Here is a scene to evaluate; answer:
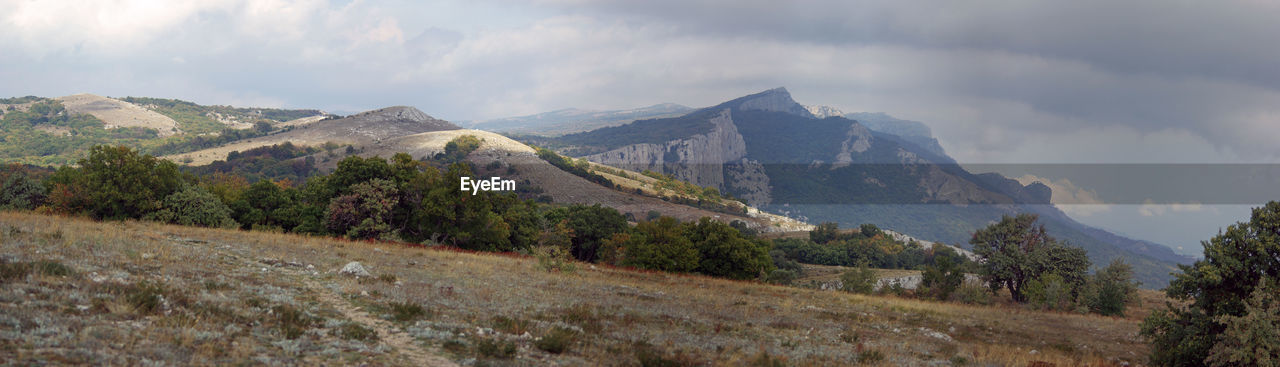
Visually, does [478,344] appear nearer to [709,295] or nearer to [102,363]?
[102,363]

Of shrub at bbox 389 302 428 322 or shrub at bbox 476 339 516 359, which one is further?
shrub at bbox 389 302 428 322

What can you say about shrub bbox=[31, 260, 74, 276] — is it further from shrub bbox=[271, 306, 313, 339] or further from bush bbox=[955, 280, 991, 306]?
bush bbox=[955, 280, 991, 306]

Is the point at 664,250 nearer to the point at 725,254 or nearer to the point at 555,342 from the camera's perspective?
the point at 725,254

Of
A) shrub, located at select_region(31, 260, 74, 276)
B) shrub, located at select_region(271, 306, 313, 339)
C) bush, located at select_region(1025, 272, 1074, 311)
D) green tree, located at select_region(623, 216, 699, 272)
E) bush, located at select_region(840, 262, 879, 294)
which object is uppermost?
shrub, located at select_region(31, 260, 74, 276)

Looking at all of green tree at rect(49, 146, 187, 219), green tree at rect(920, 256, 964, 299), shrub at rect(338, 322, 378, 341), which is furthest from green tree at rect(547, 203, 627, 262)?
shrub at rect(338, 322, 378, 341)

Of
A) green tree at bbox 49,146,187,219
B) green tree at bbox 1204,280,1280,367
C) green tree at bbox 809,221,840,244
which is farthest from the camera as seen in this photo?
green tree at bbox 809,221,840,244

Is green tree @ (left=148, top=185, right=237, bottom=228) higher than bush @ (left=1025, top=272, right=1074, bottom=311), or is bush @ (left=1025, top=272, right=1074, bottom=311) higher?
green tree @ (left=148, top=185, right=237, bottom=228)

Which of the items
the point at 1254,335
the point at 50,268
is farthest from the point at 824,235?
the point at 50,268
